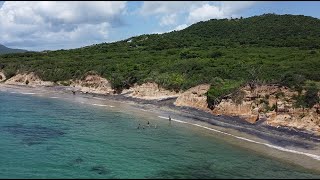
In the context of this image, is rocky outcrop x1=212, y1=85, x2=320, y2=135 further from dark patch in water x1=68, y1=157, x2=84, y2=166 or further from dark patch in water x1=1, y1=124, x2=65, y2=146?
dark patch in water x1=68, y1=157, x2=84, y2=166

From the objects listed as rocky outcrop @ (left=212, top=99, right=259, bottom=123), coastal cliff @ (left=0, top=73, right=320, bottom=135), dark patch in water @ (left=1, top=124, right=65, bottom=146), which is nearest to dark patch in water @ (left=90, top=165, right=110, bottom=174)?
dark patch in water @ (left=1, top=124, right=65, bottom=146)

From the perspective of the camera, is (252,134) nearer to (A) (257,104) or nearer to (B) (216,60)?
(A) (257,104)

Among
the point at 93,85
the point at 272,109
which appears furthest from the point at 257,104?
the point at 93,85

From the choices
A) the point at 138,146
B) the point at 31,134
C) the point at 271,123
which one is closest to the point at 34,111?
the point at 31,134

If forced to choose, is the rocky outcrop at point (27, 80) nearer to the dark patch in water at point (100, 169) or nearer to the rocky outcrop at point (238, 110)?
the rocky outcrop at point (238, 110)

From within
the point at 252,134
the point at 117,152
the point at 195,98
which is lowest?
the point at 117,152

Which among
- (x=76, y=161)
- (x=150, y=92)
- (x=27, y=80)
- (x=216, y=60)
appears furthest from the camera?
(x=27, y=80)

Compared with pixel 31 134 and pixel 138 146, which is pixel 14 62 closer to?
pixel 31 134
